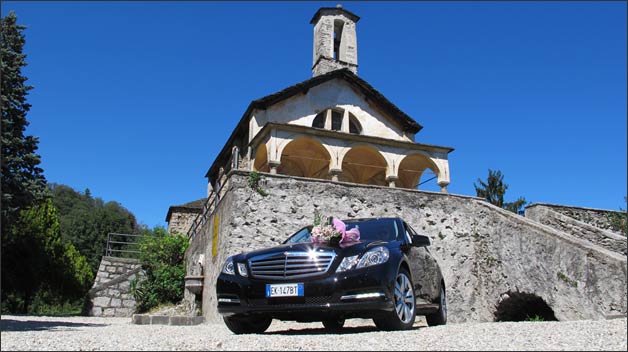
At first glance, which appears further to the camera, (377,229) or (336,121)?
(336,121)

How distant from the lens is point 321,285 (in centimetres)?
570

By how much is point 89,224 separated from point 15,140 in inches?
1660

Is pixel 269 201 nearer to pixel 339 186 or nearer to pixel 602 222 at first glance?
pixel 339 186

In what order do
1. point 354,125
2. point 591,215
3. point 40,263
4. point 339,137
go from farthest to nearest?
point 40,263, point 354,125, point 339,137, point 591,215

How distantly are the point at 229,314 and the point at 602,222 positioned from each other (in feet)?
45.1

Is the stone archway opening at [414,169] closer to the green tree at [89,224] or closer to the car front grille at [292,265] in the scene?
the car front grille at [292,265]

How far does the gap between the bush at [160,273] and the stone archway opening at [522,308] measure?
9.83 m

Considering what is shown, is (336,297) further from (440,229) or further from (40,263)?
(40,263)

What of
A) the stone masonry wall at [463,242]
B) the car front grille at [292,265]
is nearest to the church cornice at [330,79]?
the stone masonry wall at [463,242]

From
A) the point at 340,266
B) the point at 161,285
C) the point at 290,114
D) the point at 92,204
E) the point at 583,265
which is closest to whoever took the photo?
the point at 340,266

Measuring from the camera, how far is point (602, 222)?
15.9 m

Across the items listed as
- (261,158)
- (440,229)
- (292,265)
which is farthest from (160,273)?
(292,265)

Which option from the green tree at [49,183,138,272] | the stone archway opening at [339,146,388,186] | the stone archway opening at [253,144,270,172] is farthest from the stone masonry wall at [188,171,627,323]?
the green tree at [49,183,138,272]

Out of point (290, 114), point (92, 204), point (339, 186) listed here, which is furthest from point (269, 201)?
point (92, 204)
